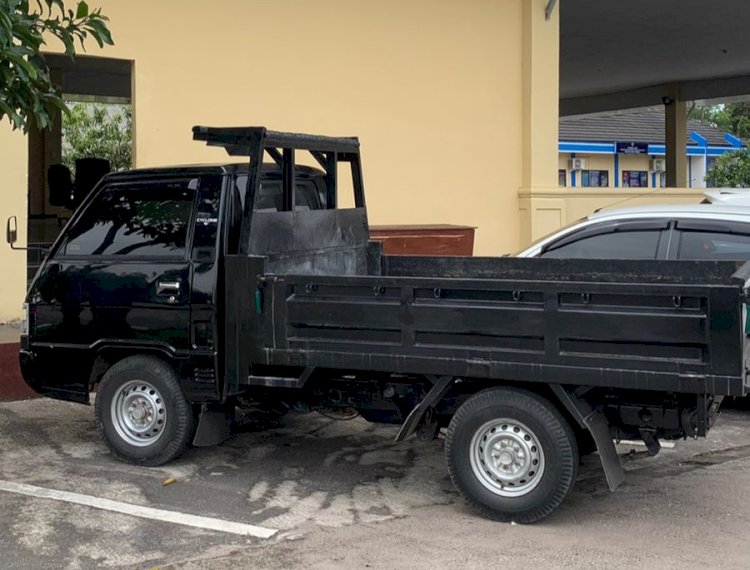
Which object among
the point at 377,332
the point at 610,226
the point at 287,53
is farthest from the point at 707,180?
the point at 377,332

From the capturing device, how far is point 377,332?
6070mm

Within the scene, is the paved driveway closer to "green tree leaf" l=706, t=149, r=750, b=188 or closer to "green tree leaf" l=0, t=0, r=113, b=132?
"green tree leaf" l=0, t=0, r=113, b=132

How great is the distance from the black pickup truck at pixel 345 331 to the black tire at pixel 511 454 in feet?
0.03

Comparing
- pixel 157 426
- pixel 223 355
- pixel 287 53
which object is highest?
pixel 287 53

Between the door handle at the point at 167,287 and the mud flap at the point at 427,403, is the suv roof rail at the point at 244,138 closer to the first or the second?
the door handle at the point at 167,287

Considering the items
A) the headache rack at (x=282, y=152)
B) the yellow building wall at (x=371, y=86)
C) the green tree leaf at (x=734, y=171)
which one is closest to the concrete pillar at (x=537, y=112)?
the yellow building wall at (x=371, y=86)

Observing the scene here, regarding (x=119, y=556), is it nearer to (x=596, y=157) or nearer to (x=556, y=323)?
(x=556, y=323)

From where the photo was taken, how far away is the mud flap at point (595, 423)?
5.67 metres

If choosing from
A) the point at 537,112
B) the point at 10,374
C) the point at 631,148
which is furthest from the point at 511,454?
the point at 631,148

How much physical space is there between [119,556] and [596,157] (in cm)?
4228

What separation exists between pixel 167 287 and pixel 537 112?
8.11 metres

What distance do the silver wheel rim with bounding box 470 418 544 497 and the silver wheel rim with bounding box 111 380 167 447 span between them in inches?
86.5

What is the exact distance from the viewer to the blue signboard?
44.4 meters

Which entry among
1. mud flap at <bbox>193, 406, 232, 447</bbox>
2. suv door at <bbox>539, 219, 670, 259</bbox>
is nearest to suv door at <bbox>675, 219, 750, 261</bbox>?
suv door at <bbox>539, 219, 670, 259</bbox>
